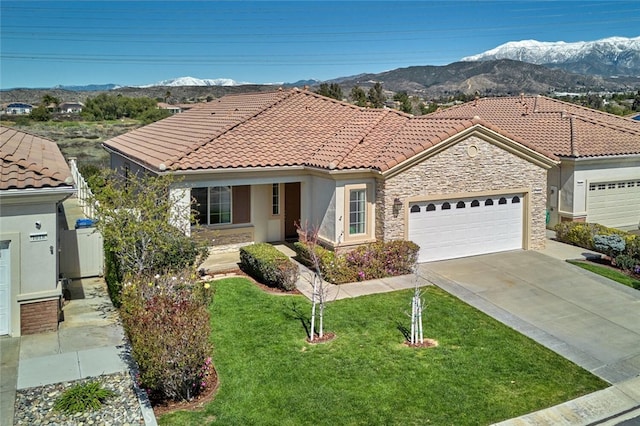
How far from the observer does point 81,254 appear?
650 inches

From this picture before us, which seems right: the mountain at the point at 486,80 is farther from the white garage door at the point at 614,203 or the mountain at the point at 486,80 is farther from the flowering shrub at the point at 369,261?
the flowering shrub at the point at 369,261

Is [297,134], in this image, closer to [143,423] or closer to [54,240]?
[54,240]

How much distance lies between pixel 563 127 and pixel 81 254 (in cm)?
2014

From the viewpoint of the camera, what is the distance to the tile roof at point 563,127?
23.5 m

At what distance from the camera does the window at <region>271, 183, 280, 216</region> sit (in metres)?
20.1

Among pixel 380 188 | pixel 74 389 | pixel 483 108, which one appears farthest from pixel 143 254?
pixel 483 108

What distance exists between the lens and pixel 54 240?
12.4m

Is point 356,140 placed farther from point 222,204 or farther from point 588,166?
point 588,166

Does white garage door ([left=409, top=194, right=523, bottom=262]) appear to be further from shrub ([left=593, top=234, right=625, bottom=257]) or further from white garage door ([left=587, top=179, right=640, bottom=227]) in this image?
white garage door ([left=587, top=179, right=640, bottom=227])

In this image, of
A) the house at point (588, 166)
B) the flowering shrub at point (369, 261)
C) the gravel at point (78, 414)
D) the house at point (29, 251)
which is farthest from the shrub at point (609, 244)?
the house at point (29, 251)

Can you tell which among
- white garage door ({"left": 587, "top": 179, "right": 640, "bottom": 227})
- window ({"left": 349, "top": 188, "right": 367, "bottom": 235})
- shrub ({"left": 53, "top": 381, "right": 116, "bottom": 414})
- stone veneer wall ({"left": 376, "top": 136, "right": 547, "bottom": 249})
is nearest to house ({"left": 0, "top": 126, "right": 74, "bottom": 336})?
shrub ({"left": 53, "top": 381, "right": 116, "bottom": 414})

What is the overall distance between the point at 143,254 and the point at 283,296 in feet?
12.9

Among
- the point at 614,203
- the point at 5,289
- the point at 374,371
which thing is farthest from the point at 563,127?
the point at 5,289

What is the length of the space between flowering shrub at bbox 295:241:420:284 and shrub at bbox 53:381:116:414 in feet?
25.4
